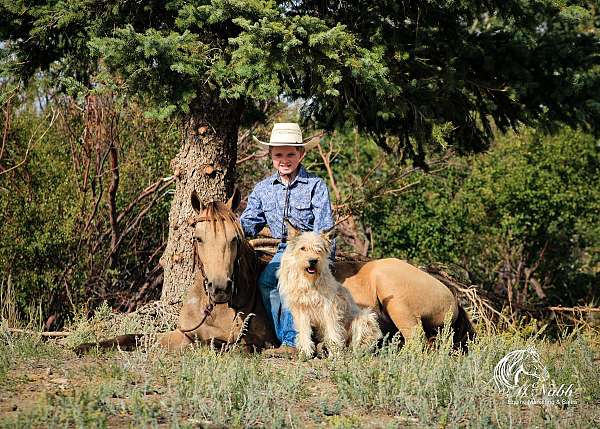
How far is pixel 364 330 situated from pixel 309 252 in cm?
101

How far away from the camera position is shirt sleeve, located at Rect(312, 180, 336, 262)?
7398 millimetres

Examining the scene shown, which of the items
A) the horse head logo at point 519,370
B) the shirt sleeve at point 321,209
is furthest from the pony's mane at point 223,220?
the horse head logo at point 519,370

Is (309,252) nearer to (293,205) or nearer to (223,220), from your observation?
(223,220)

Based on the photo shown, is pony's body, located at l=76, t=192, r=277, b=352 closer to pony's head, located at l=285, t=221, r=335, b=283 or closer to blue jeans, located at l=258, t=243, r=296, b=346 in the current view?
blue jeans, located at l=258, t=243, r=296, b=346

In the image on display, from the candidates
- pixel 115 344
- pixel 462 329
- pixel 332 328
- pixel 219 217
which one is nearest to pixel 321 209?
pixel 219 217

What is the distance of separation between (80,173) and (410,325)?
20.1 feet

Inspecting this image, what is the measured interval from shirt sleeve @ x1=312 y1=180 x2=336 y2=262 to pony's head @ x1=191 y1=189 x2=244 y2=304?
810 mm

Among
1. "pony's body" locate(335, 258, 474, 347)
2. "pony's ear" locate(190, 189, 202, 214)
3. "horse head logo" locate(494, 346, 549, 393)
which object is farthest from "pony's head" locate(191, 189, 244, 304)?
"horse head logo" locate(494, 346, 549, 393)

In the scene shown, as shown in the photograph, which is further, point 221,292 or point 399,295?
point 399,295

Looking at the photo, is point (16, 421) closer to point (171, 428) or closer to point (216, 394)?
point (171, 428)

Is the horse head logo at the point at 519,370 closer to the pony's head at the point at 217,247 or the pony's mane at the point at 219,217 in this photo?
the pony's head at the point at 217,247

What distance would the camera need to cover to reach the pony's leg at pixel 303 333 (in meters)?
6.81

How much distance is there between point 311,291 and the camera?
268 inches

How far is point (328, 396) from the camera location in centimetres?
547
